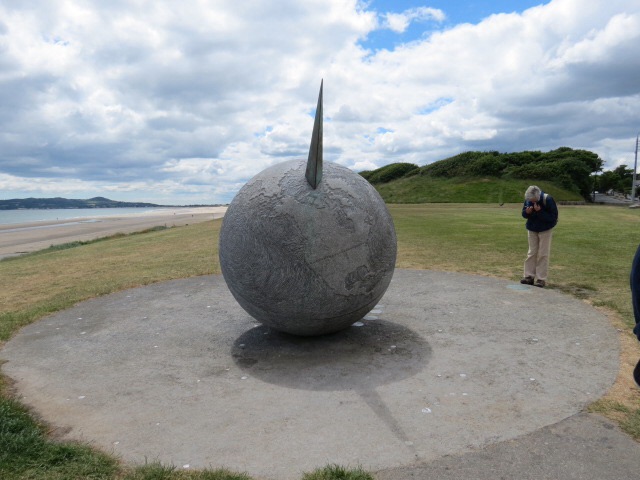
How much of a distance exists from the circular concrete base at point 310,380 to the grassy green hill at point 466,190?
174 ft

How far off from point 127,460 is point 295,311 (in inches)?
97.6

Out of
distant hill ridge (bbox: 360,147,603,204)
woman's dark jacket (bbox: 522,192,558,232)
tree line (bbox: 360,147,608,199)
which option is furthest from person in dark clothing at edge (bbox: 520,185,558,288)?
tree line (bbox: 360,147,608,199)

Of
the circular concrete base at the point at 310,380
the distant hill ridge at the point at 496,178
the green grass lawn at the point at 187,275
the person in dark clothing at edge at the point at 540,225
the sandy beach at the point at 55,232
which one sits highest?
the distant hill ridge at the point at 496,178

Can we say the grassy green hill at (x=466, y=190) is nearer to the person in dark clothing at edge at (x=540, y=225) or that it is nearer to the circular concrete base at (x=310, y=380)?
the person in dark clothing at edge at (x=540, y=225)

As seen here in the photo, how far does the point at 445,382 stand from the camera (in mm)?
4938

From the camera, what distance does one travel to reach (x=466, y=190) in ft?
212

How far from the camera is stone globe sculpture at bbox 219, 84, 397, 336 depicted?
5328 millimetres

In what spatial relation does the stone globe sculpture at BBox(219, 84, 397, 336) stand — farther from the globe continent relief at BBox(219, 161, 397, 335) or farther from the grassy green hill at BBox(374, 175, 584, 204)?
the grassy green hill at BBox(374, 175, 584, 204)

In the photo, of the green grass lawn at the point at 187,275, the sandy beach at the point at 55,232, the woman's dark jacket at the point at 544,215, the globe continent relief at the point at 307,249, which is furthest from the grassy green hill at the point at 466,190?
the globe continent relief at the point at 307,249

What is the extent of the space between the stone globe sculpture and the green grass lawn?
2.36 meters

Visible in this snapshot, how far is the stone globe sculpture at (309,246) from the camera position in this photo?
5328 mm

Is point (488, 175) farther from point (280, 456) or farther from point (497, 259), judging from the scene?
point (280, 456)

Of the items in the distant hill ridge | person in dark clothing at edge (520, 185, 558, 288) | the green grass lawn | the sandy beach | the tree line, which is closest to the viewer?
the green grass lawn

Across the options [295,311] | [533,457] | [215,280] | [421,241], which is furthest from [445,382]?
[421,241]
